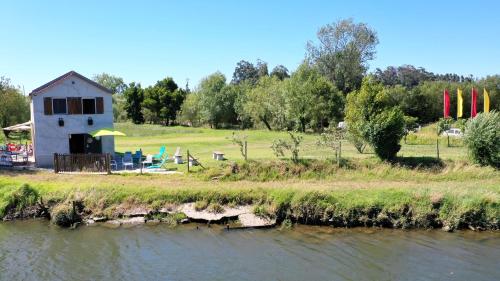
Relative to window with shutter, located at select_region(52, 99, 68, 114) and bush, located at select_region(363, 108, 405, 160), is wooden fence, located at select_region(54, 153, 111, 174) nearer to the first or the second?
window with shutter, located at select_region(52, 99, 68, 114)

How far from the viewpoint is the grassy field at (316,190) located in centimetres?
1983

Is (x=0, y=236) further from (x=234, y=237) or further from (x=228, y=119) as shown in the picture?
(x=228, y=119)

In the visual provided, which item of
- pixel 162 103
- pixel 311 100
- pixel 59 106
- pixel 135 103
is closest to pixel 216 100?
pixel 162 103

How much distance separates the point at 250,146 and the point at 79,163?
655 inches

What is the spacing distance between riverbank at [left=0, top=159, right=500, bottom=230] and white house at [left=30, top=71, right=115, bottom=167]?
4.90m

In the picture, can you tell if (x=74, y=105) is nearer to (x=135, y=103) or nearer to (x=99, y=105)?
(x=99, y=105)

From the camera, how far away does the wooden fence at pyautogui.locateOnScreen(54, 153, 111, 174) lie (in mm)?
27078

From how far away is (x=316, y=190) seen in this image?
21234 mm

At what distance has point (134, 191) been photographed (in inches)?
870

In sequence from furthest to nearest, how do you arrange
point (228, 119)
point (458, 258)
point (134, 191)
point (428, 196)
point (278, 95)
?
point (228, 119) < point (278, 95) < point (134, 191) < point (428, 196) < point (458, 258)

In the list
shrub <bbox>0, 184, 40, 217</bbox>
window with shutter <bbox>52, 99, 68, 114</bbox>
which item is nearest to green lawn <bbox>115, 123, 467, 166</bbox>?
window with shutter <bbox>52, 99, 68, 114</bbox>

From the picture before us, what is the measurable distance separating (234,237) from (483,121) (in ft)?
53.8

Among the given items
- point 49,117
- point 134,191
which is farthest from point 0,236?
point 49,117

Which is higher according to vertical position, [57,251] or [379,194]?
[379,194]
